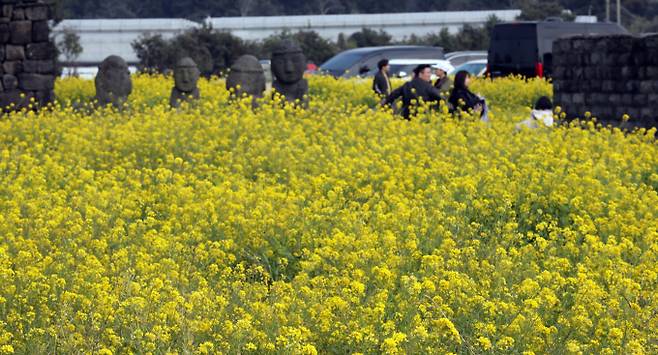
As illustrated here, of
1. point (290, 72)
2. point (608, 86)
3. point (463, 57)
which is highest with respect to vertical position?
point (290, 72)

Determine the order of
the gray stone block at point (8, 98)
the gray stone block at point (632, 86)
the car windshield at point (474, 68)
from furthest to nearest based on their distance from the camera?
the car windshield at point (474, 68), the gray stone block at point (8, 98), the gray stone block at point (632, 86)

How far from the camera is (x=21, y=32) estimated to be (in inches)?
789

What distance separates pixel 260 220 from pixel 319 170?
9.01 feet

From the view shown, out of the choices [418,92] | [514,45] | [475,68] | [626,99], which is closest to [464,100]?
[418,92]

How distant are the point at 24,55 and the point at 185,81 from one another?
8.73 ft

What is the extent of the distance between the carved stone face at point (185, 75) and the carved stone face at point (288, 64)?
4.13 feet

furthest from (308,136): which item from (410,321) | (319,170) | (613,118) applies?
(410,321)

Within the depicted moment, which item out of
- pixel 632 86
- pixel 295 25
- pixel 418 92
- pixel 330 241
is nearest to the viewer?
pixel 330 241

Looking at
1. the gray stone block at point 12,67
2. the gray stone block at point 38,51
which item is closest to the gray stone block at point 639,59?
the gray stone block at point 38,51

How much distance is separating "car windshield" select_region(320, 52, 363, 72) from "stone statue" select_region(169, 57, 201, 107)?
11299 mm

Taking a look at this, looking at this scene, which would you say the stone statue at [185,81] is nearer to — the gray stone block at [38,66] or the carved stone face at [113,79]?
the carved stone face at [113,79]

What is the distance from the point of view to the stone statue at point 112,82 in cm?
1948

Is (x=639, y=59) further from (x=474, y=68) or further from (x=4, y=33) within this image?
(x=474, y=68)

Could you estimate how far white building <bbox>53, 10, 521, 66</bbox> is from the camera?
79.2 metres
